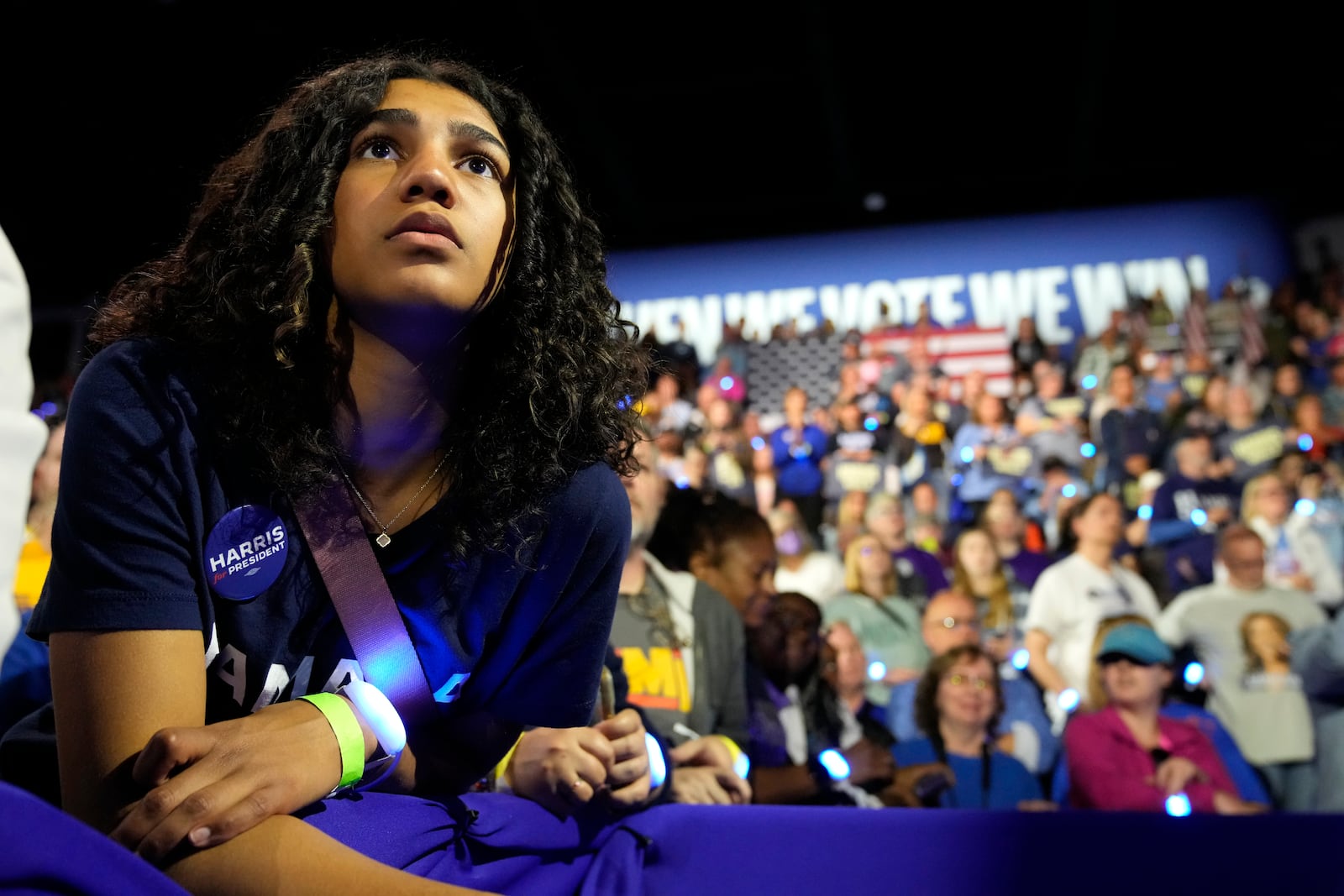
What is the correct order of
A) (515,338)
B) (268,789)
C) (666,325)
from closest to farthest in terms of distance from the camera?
(268,789) < (515,338) < (666,325)

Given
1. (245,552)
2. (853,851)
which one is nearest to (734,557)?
(853,851)

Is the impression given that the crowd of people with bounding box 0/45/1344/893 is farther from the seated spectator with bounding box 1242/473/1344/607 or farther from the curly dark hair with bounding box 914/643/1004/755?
the seated spectator with bounding box 1242/473/1344/607

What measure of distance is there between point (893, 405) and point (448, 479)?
5946mm

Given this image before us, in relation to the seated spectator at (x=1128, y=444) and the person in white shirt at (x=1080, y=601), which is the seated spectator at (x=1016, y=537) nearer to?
the person in white shirt at (x=1080, y=601)

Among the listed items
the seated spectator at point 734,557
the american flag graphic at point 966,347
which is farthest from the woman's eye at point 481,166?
the american flag graphic at point 966,347

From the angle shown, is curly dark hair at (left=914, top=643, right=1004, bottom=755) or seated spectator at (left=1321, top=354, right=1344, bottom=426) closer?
curly dark hair at (left=914, top=643, right=1004, bottom=755)

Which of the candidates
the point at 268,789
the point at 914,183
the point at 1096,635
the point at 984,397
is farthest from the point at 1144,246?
the point at 268,789

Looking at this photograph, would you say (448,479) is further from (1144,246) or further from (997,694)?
(1144,246)

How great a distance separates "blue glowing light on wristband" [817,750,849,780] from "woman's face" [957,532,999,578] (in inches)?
64.3

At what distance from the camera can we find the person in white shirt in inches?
166

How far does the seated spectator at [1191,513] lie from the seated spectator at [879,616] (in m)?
1.39

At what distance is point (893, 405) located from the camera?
6941 millimetres

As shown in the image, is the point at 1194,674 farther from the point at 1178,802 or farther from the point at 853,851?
the point at 853,851

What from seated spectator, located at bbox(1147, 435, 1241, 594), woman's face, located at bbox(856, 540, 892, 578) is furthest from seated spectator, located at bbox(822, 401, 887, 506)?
seated spectator, located at bbox(1147, 435, 1241, 594)
